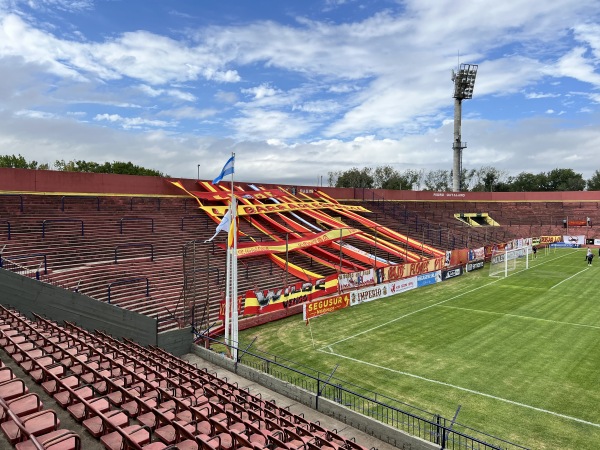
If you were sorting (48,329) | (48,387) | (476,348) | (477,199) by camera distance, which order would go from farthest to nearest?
1. (477,199)
2. (476,348)
3. (48,329)
4. (48,387)

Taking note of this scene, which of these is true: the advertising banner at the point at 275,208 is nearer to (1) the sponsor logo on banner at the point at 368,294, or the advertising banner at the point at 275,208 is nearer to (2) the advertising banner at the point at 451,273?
(1) the sponsor logo on banner at the point at 368,294

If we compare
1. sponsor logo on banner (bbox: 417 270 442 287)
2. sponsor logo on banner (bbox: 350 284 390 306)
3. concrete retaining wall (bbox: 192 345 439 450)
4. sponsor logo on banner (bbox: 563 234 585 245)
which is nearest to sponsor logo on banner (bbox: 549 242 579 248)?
sponsor logo on banner (bbox: 563 234 585 245)

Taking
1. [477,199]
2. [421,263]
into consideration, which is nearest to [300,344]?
[421,263]

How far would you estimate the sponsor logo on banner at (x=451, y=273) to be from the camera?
4000 centimetres

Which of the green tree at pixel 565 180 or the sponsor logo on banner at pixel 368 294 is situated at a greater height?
the green tree at pixel 565 180

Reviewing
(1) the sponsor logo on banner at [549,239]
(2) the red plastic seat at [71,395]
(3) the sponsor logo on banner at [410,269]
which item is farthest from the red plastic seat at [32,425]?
(1) the sponsor logo on banner at [549,239]

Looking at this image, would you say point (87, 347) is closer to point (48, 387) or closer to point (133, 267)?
point (48, 387)

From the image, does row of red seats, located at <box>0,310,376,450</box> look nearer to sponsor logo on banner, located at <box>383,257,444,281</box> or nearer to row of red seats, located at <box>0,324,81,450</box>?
row of red seats, located at <box>0,324,81,450</box>

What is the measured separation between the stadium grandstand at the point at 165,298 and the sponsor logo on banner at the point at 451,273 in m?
0.85

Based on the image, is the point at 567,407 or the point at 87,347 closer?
the point at 87,347

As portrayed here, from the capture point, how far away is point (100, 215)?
34.0m

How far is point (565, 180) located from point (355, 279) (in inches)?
5120

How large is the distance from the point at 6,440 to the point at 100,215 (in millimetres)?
29371

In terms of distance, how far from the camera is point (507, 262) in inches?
1789
